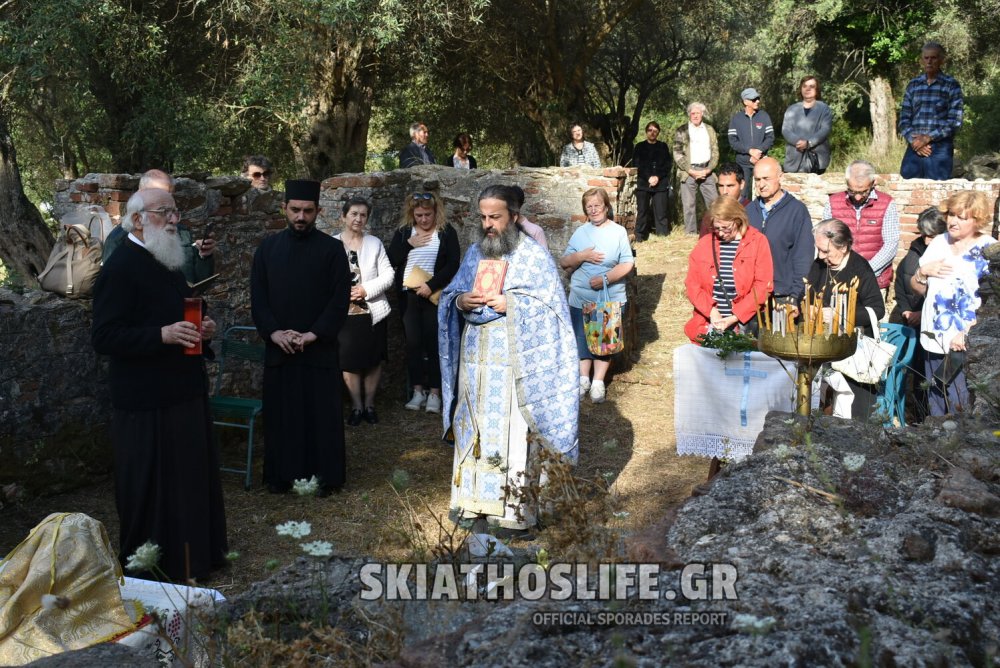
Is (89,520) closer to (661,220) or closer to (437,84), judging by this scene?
(661,220)

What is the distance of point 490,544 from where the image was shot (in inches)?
118

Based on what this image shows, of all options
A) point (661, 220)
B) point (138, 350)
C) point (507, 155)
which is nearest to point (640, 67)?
point (507, 155)

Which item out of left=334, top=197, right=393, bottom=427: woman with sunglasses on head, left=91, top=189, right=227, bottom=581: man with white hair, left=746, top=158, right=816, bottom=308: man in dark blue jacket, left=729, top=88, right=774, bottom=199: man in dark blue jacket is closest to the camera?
left=91, top=189, right=227, bottom=581: man with white hair

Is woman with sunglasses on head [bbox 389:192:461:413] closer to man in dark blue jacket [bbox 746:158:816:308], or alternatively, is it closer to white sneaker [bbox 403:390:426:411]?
white sneaker [bbox 403:390:426:411]

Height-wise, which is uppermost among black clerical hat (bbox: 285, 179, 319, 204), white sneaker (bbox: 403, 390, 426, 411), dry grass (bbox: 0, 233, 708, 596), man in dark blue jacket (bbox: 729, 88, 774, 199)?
man in dark blue jacket (bbox: 729, 88, 774, 199)

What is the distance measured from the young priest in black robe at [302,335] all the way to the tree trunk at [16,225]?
6567 millimetres

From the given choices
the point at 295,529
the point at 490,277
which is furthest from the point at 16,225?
the point at 295,529

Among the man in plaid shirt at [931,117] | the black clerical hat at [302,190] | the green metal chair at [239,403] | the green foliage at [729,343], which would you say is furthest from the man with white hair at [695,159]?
Result: the black clerical hat at [302,190]

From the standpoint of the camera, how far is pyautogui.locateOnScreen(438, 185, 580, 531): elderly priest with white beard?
6039 mm

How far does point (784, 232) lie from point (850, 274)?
37.1 inches

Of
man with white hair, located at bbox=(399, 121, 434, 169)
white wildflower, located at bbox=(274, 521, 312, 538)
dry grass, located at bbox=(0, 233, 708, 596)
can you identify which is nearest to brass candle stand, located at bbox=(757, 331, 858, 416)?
dry grass, located at bbox=(0, 233, 708, 596)

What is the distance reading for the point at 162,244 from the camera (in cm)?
515

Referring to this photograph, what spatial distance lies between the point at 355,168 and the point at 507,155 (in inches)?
241

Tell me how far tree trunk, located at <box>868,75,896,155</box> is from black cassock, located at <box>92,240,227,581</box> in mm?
17096
